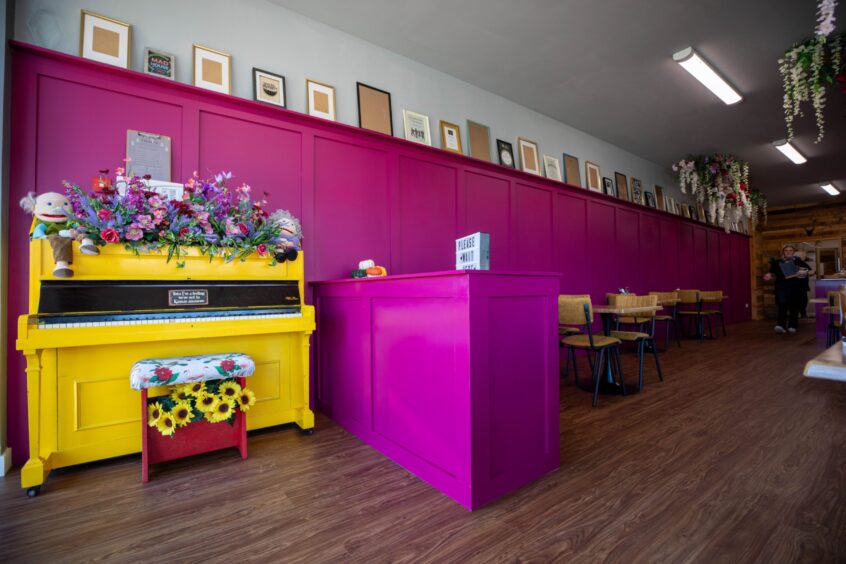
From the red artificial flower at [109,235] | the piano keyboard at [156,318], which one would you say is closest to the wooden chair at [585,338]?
the piano keyboard at [156,318]

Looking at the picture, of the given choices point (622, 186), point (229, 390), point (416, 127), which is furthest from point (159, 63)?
point (622, 186)

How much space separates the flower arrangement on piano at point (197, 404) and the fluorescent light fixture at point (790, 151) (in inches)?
364

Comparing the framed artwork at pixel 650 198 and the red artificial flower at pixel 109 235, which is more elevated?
the framed artwork at pixel 650 198

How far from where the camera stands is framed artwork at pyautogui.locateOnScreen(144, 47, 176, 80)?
2812 mm

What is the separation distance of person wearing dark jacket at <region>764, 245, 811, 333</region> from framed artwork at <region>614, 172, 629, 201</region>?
13.6ft

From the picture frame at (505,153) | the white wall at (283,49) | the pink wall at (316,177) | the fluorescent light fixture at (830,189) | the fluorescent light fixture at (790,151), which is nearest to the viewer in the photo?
the pink wall at (316,177)

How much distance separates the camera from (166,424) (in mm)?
2211

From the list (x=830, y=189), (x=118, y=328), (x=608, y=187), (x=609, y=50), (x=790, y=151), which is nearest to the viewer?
(x=118, y=328)

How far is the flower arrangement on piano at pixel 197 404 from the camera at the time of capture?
2.20 m

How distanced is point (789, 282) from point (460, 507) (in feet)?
33.4

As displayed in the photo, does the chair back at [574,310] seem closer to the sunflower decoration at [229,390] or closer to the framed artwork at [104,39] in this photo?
the sunflower decoration at [229,390]

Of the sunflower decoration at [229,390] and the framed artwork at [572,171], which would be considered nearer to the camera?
the sunflower decoration at [229,390]

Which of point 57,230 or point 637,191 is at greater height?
point 637,191

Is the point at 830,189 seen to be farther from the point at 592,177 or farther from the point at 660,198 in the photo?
the point at 592,177
